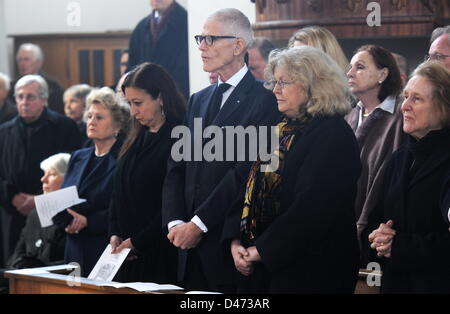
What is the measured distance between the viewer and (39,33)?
41.1ft

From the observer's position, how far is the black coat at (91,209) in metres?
5.31

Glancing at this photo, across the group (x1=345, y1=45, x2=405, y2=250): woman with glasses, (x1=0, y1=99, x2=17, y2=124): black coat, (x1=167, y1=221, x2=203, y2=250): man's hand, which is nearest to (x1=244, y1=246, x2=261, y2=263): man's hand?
(x1=167, y1=221, x2=203, y2=250): man's hand

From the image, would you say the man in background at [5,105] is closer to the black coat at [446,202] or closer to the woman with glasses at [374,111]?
the woman with glasses at [374,111]

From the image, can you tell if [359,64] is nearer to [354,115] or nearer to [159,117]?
[354,115]

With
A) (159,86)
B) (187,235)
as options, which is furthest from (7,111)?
(187,235)

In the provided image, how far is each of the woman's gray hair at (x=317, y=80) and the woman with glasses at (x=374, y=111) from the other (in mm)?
518

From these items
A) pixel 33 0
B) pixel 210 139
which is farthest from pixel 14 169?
pixel 33 0

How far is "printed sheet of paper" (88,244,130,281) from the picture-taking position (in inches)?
186

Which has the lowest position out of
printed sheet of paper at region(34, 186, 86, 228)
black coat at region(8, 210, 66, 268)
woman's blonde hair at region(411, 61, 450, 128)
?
black coat at region(8, 210, 66, 268)

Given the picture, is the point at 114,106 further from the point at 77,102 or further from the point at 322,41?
the point at 77,102

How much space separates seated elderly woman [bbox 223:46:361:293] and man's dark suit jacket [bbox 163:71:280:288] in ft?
0.62

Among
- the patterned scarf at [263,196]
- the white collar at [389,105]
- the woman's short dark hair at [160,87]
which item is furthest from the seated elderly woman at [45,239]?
the white collar at [389,105]

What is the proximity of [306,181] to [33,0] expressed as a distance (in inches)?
362

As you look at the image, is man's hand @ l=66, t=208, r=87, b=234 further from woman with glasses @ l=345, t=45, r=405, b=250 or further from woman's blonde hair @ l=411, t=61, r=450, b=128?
woman's blonde hair @ l=411, t=61, r=450, b=128
